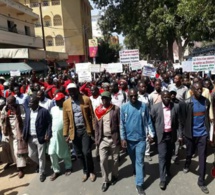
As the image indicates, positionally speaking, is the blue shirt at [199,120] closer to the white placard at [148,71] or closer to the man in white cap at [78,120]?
the man in white cap at [78,120]

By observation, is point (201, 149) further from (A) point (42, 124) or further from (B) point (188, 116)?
(A) point (42, 124)

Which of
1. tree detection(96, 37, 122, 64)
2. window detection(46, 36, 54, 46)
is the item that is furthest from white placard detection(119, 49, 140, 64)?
window detection(46, 36, 54, 46)

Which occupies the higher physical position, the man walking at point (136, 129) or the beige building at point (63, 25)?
the beige building at point (63, 25)

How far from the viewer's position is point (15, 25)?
29719 mm

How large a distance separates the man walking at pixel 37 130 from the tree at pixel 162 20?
592cm

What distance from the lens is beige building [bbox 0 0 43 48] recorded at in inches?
1044

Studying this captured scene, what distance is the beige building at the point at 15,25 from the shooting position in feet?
87.0

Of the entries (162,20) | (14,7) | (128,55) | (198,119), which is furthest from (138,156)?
(14,7)

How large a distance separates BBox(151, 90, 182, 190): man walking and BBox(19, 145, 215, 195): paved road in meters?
0.28

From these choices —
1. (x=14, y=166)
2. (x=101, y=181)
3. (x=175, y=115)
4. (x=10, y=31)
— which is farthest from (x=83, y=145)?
(x=10, y=31)

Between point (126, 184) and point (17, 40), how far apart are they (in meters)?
26.4

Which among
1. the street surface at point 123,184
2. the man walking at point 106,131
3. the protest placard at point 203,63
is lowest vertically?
the street surface at point 123,184

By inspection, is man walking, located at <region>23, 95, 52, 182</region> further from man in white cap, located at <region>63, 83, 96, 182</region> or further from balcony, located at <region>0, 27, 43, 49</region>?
balcony, located at <region>0, 27, 43, 49</region>

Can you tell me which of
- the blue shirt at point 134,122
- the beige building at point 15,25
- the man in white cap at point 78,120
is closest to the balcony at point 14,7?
the beige building at point 15,25
